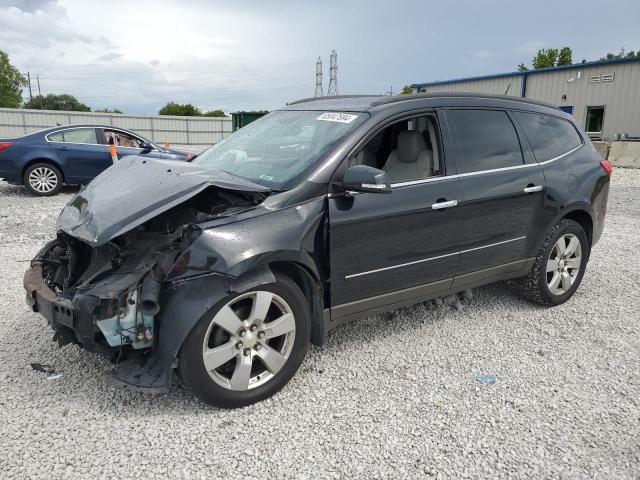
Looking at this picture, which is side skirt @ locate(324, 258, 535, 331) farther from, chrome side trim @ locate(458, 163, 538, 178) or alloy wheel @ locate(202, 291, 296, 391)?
chrome side trim @ locate(458, 163, 538, 178)

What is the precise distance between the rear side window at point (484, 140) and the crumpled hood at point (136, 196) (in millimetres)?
1635

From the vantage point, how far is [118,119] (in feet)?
111

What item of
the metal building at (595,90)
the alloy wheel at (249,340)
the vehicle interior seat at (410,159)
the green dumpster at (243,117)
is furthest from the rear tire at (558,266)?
the green dumpster at (243,117)

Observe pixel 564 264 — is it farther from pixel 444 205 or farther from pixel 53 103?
pixel 53 103

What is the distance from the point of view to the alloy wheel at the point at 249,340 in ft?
9.03

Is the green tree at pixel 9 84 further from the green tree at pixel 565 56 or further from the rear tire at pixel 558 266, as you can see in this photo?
the rear tire at pixel 558 266

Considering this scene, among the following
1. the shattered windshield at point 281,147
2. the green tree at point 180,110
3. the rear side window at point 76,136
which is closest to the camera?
the shattered windshield at point 281,147

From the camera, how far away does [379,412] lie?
2.89 metres

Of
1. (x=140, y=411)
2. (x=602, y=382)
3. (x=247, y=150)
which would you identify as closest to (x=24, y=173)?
(x=247, y=150)

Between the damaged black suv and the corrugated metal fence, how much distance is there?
3039 cm


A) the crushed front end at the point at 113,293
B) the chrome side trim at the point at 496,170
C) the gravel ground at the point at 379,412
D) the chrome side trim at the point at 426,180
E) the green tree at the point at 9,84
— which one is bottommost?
the gravel ground at the point at 379,412

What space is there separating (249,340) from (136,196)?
41.2 inches

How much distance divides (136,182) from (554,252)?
3.46 m

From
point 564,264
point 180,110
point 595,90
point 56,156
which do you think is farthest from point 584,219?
point 180,110
